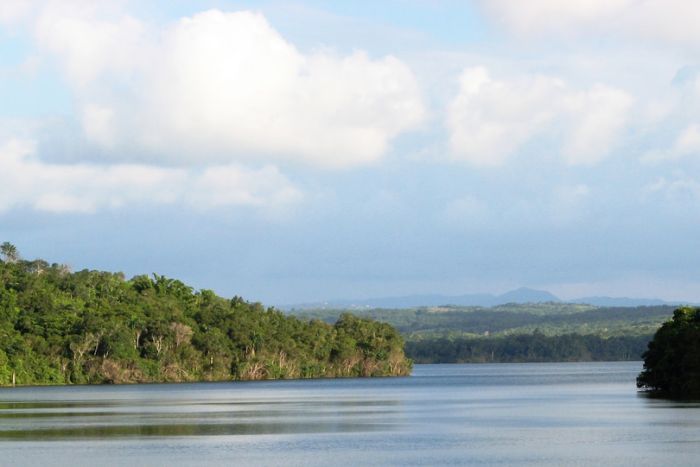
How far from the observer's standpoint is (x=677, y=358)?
99500mm

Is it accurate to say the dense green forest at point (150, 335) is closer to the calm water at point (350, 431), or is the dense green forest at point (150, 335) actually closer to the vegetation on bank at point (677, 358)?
the calm water at point (350, 431)

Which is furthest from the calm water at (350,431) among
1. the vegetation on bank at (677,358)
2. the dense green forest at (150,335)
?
the dense green forest at (150,335)

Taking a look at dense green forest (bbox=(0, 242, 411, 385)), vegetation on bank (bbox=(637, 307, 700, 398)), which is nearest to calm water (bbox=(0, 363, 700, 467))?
vegetation on bank (bbox=(637, 307, 700, 398))

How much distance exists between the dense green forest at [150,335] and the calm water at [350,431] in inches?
1655

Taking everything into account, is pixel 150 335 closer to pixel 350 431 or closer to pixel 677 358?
pixel 677 358

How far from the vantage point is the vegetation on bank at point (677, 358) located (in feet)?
315

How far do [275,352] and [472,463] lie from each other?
129610 mm

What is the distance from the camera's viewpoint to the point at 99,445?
2434 inches

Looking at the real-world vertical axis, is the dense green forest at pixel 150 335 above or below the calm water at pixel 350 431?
above

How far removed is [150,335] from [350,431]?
96589mm

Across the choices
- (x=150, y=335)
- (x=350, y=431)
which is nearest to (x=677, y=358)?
(x=350, y=431)

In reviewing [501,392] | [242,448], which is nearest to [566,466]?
[242,448]

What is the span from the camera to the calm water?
182 ft

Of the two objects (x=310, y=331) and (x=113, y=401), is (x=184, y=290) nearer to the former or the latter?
(x=310, y=331)
